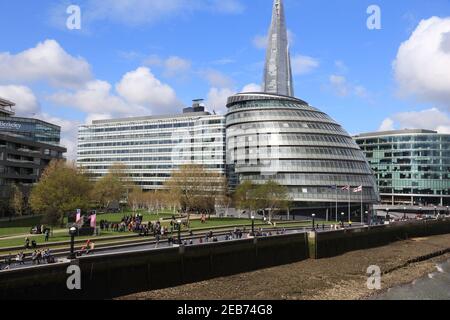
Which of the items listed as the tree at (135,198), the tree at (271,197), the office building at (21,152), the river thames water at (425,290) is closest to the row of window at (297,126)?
the tree at (271,197)

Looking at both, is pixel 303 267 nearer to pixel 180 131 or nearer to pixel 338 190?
pixel 338 190

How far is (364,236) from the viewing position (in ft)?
227

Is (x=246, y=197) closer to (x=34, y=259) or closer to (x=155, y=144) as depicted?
(x=34, y=259)

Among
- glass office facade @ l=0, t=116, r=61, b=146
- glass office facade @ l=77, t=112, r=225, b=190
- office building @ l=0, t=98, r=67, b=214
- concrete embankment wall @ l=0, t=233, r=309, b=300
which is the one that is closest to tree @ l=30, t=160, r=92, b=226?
office building @ l=0, t=98, r=67, b=214

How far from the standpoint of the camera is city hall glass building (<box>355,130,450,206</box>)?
6895 inches

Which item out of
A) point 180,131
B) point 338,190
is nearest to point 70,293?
point 338,190

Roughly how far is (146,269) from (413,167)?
16332cm

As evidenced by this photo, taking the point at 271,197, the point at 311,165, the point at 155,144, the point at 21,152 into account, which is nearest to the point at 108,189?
the point at 21,152

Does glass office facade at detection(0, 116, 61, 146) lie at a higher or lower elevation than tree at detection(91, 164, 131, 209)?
higher

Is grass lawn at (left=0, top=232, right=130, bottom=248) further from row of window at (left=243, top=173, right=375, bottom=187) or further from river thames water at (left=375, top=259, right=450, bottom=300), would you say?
row of window at (left=243, top=173, right=375, bottom=187)

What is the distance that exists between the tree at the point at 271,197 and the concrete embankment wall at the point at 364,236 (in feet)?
70.3

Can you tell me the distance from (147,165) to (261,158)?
231 feet
